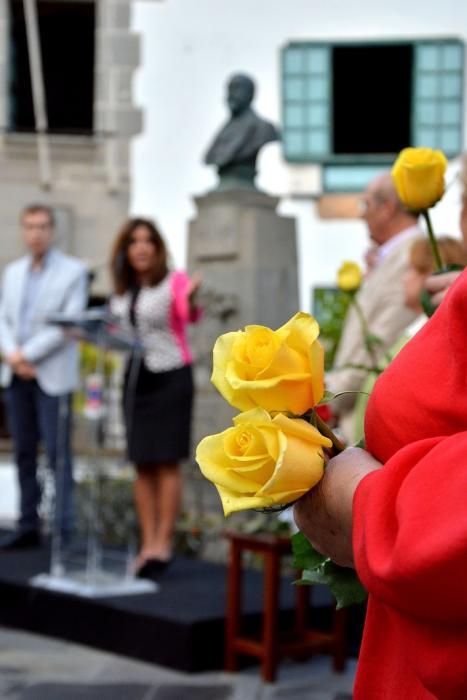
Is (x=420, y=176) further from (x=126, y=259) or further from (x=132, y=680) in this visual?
(x=126, y=259)

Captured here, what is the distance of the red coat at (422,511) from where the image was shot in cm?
107

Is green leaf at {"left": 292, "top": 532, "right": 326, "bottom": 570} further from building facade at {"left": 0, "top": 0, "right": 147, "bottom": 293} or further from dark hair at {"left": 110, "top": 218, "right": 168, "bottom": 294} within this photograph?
building facade at {"left": 0, "top": 0, "right": 147, "bottom": 293}

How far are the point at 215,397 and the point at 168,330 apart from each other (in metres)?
2.27

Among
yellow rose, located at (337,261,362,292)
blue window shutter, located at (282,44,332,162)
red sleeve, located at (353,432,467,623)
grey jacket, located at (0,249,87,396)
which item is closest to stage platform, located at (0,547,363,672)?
grey jacket, located at (0,249,87,396)

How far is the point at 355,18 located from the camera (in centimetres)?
1325

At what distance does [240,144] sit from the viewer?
8.07 meters

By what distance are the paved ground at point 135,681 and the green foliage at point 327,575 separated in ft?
8.47

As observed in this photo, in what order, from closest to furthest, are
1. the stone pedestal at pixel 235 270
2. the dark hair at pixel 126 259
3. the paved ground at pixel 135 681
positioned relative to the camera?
the paved ground at pixel 135 681 < the dark hair at pixel 126 259 < the stone pedestal at pixel 235 270

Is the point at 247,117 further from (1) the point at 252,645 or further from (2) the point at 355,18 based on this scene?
(2) the point at 355,18

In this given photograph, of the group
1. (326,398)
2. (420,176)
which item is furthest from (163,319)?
(326,398)

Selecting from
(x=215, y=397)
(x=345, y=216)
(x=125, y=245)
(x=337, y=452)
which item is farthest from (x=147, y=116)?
(x=337, y=452)

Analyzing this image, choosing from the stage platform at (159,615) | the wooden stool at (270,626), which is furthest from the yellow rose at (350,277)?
the stage platform at (159,615)

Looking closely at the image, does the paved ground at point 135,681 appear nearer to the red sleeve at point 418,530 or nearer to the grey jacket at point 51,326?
the grey jacket at point 51,326

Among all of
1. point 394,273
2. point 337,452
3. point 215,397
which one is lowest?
point 215,397
